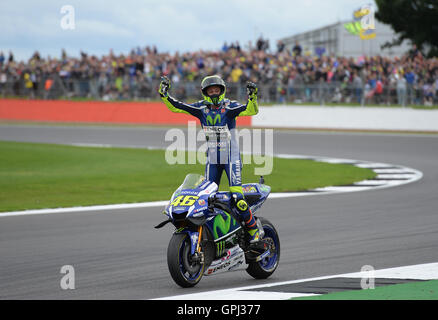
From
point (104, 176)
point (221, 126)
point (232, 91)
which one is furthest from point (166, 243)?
point (232, 91)

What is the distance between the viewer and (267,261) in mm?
7852

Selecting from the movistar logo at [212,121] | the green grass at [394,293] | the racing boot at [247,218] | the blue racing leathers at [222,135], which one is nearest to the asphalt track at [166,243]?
the racing boot at [247,218]

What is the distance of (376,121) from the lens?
32156mm

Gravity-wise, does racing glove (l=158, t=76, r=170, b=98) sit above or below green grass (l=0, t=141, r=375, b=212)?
above

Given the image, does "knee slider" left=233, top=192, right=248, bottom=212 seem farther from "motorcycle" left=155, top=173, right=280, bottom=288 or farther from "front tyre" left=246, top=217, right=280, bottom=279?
"front tyre" left=246, top=217, right=280, bottom=279

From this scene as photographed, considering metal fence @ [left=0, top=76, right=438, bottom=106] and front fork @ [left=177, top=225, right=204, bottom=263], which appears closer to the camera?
front fork @ [left=177, top=225, right=204, bottom=263]

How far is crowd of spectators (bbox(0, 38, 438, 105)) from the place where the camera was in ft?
103

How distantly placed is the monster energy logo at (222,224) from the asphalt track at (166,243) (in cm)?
45

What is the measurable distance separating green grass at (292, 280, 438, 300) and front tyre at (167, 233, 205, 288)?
1065 millimetres

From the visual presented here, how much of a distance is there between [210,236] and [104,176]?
35.2ft

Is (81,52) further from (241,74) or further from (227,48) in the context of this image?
(241,74)

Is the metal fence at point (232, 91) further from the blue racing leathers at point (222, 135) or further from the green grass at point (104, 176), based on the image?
the blue racing leathers at point (222, 135)

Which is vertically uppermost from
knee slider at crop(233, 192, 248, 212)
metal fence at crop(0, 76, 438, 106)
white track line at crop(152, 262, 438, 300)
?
metal fence at crop(0, 76, 438, 106)
